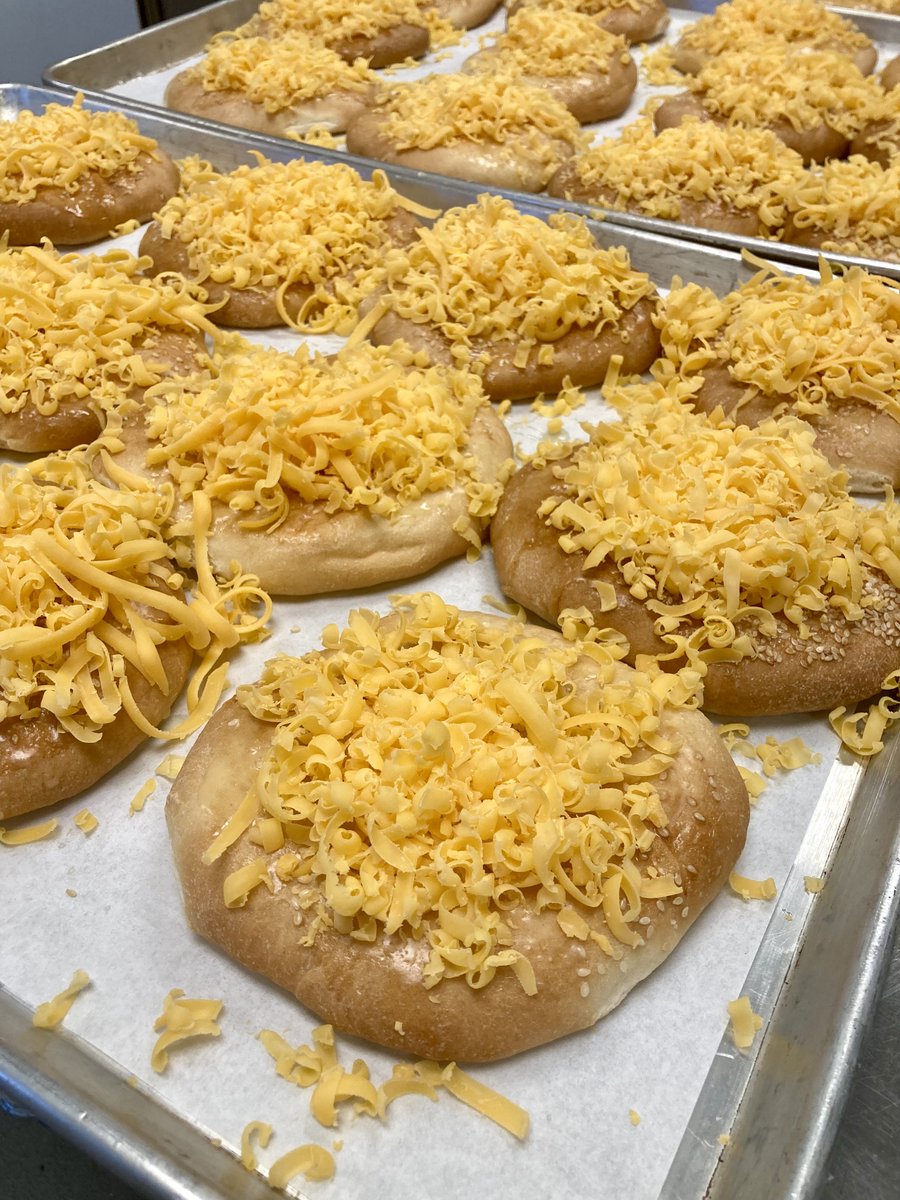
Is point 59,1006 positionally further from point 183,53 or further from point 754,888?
point 183,53

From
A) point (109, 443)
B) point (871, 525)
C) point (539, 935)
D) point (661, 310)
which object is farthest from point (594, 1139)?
point (661, 310)

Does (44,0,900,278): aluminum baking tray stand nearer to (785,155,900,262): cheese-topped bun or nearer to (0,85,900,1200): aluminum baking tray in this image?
(785,155,900,262): cheese-topped bun

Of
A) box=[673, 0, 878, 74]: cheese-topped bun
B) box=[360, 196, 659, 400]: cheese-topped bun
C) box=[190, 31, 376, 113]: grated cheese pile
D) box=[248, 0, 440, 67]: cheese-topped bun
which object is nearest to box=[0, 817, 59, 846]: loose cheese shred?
box=[360, 196, 659, 400]: cheese-topped bun

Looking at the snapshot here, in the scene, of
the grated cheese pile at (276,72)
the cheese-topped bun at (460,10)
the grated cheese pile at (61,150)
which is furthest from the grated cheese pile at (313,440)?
the cheese-topped bun at (460,10)

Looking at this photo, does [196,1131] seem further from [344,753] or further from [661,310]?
[661,310]

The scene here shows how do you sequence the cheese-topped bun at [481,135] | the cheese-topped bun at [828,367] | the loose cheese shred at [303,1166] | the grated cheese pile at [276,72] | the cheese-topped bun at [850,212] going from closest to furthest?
the loose cheese shred at [303,1166]
the cheese-topped bun at [828,367]
the cheese-topped bun at [850,212]
the cheese-topped bun at [481,135]
the grated cheese pile at [276,72]

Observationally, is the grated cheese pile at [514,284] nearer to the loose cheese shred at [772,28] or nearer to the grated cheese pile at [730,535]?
the grated cheese pile at [730,535]
